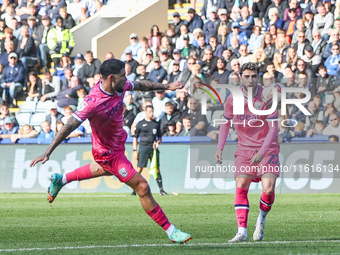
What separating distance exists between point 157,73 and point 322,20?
16.9ft

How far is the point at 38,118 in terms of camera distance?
72.8 feet

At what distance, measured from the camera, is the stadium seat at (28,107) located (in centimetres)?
2266

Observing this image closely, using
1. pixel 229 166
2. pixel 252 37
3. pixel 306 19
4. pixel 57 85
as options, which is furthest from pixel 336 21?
pixel 57 85

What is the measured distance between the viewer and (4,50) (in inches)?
974

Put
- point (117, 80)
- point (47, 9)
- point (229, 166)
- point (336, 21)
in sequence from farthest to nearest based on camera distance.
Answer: point (47, 9) < point (336, 21) < point (229, 166) < point (117, 80)

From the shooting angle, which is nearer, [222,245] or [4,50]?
[222,245]

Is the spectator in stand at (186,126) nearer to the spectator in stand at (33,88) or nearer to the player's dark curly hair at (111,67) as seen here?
the spectator in stand at (33,88)

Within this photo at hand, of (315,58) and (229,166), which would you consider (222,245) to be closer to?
(229,166)

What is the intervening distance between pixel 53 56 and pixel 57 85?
2051 millimetres

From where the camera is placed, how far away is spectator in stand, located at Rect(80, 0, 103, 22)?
88.1 feet

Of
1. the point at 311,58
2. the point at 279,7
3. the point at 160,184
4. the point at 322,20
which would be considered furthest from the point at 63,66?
the point at 322,20

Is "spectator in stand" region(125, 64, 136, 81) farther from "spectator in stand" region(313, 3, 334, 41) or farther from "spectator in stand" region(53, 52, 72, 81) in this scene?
"spectator in stand" region(313, 3, 334, 41)

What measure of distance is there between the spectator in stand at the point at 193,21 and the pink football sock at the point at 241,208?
14.4 m

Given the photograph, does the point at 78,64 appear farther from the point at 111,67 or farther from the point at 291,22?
the point at 111,67
